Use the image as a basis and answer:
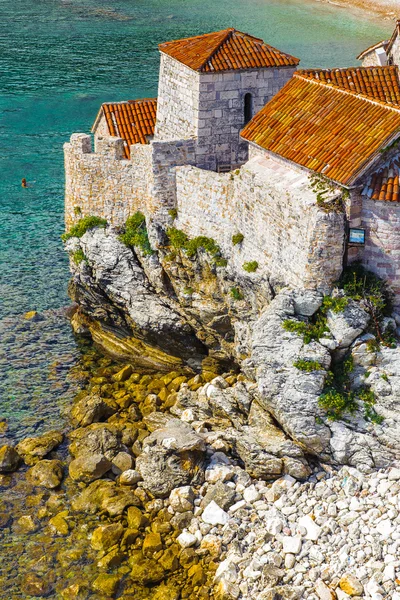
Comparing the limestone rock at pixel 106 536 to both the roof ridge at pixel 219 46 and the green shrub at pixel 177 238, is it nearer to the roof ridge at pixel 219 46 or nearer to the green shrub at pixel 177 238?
the green shrub at pixel 177 238

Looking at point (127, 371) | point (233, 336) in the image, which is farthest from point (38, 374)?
point (233, 336)

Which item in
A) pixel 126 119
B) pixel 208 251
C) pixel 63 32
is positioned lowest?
pixel 63 32

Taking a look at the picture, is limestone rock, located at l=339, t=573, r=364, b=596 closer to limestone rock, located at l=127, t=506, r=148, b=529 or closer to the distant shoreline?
limestone rock, located at l=127, t=506, r=148, b=529

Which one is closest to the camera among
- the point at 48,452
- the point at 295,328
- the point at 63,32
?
the point at 295,328

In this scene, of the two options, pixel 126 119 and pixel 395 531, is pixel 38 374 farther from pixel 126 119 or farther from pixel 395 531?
pixel 395 531

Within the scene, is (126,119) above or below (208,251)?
above

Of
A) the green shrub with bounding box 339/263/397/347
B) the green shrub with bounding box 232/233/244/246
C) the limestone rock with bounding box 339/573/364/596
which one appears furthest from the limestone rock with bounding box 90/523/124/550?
the green shrub with bounding box 232/233/244/246

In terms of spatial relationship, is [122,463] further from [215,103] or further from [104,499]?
[215,103]

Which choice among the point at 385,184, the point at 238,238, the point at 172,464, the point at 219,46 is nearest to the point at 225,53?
the point at 219,46
